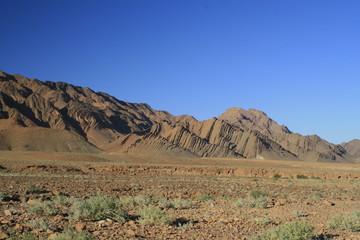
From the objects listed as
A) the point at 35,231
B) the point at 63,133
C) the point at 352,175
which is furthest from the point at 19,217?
the point at 63,133

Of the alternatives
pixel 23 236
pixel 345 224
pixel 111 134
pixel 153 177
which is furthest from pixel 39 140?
pixel 345 224

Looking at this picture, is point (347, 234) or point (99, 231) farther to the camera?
point (347, 234)

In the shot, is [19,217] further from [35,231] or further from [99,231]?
[99,231]

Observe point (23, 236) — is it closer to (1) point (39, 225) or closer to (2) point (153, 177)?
(1) point (39, 225)

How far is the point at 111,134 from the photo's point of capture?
464 ft

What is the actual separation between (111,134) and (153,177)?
107519mm

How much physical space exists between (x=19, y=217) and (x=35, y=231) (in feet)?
7.66

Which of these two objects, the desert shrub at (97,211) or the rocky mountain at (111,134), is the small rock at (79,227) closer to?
the desert shrub at (97,211)

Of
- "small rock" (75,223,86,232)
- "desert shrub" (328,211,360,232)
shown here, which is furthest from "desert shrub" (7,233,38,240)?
"desert shrub" (328,211,360,232)

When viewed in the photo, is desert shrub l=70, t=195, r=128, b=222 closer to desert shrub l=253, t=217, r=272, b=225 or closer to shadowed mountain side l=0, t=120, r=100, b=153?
desert shrub l=253, t=217, r=272, b=225

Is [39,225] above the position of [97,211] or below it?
below

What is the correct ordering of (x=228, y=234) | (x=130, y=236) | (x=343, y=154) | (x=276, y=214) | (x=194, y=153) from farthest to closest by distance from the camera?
(x=343, y=154)
(x=194, y=153)
(x=276, y=214)
(x=228, y=234)
(x=130, y=236)

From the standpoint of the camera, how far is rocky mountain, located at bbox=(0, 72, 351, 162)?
9531cm

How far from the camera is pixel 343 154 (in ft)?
518
